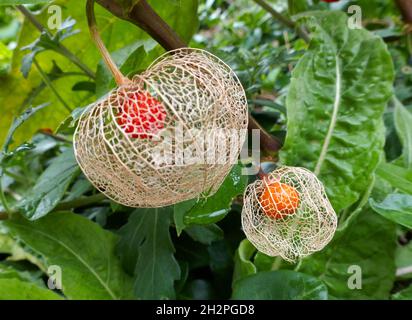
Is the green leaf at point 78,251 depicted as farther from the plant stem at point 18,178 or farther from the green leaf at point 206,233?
the plant stem at point 18,178

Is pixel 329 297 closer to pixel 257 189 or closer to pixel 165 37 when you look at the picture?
pixel 257 189

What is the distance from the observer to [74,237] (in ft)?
2.49

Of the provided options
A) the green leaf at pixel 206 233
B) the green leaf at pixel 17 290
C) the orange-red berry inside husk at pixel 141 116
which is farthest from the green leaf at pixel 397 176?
the green leaf at pixel 17 290

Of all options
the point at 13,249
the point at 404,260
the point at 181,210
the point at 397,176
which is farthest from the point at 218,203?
the point at 13,249

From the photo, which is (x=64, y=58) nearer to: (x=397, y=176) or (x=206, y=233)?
(x=206, y=233)

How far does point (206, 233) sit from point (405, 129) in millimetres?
392

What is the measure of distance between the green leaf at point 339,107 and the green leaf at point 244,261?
0.42 ft

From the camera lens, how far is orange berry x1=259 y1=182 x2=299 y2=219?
544 millimetres

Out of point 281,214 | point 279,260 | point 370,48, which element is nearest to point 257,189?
point 281,214

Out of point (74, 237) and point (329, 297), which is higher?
point (74, 237)

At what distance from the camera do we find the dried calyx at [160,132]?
0.44m

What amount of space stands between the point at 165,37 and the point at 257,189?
190 millimetres

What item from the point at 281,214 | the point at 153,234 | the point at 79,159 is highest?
the point at 79,159

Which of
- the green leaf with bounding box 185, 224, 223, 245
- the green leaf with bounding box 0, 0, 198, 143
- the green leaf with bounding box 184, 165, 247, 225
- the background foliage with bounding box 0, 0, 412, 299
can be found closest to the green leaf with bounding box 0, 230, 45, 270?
the background foliage with bounding box 0, 0, 412, 299
